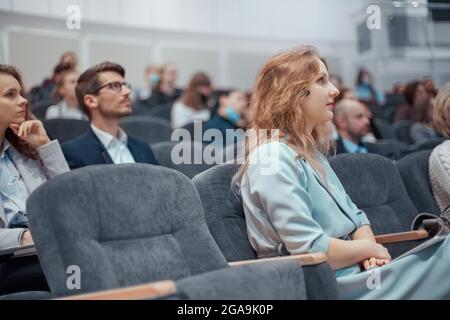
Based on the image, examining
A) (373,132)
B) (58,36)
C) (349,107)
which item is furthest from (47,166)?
(58,36)

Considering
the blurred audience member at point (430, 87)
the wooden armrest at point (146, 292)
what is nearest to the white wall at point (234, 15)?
the blurred audience member at point (430, 87)

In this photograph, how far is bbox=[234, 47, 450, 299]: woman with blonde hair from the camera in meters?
2.17

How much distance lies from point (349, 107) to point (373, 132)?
79 centimetres

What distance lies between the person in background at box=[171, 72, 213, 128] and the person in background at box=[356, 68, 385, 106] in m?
1.56

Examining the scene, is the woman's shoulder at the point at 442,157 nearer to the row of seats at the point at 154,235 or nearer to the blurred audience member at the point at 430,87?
the row of seats at the point at 154,235

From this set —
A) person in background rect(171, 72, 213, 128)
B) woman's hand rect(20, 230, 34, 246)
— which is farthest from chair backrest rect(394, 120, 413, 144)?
woman's hand rect(20, 230, 34, 246)

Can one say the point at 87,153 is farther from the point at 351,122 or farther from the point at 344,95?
the point at 344,95

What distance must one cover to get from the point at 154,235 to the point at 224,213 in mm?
350

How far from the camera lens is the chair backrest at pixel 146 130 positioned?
439 centimetres

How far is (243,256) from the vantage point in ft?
7.66

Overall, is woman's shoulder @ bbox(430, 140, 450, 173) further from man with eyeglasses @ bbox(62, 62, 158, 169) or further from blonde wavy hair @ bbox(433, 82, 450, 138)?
man with eyeglasses @ bbox(62, 62, 158, 169)

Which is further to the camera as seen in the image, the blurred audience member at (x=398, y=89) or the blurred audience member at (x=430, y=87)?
the blurred audience member at (x=398, y=89)

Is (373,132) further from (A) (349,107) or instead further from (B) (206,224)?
(B) (206,224)

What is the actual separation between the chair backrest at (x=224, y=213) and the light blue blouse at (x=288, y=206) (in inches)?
1.7
